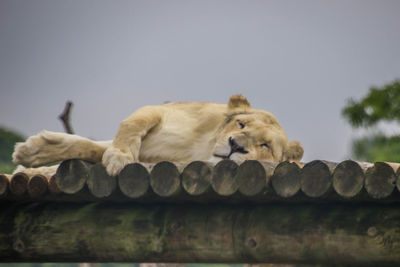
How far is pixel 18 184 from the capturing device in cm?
389

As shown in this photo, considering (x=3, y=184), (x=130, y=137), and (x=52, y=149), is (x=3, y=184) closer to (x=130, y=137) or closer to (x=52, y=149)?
(x=52, y=149)

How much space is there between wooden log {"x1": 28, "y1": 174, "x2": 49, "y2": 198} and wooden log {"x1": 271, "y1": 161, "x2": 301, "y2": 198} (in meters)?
1.26

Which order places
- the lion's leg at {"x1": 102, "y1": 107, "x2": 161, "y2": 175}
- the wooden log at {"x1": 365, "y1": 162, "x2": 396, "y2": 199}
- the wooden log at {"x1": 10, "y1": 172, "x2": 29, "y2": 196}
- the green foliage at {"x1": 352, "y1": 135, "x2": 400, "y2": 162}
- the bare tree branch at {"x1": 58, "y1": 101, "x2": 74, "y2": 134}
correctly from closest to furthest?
the wooden log at {"x1": 365, "y1": 162, "x2": 396, "y2": 199}
the wooden log at {"x1": 10, "y1": 172, "x2": 29, "y2": 196}
the lion's leg at {"x1": 102, "y1": 107, "x2": 161, "y2": 175}
the bare tree branch at {"x1": 58, "y1": 101, "x2": 74, "y2": 134}
the green foliage at {"x1": 352, "y1": 135, "x2": 400, "y2": 162}

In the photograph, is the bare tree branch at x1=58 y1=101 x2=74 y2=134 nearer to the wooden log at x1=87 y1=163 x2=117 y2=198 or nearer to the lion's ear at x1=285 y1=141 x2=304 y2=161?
the lion's ear at x1=285 y1=141 x2=304 y2=161

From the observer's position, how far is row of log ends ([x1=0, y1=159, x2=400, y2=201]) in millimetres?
3305

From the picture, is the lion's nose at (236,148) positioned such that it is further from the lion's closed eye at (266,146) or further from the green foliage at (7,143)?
the green foliage at (7,143)

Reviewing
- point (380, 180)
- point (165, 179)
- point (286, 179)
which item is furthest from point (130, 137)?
point (380, 180)

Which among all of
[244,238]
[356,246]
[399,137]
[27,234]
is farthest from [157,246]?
[399,137]

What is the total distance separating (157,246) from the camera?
3717 millimetres

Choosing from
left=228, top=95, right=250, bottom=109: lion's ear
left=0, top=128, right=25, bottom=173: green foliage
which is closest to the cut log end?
left=228, top=95, right=250, bottom=109: lion's ear

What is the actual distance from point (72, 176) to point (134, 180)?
0.34 metres

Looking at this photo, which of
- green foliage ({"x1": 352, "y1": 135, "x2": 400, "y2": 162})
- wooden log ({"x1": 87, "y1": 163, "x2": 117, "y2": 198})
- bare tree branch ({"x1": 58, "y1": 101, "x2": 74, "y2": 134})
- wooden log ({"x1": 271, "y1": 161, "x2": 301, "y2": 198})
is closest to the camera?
wooden log ({"x1": 271, "y1": 161, "x2": 301, "y2": 198})

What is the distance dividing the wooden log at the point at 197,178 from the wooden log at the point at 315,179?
0.46 meters

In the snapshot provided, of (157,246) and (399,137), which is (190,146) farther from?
(399,137)
